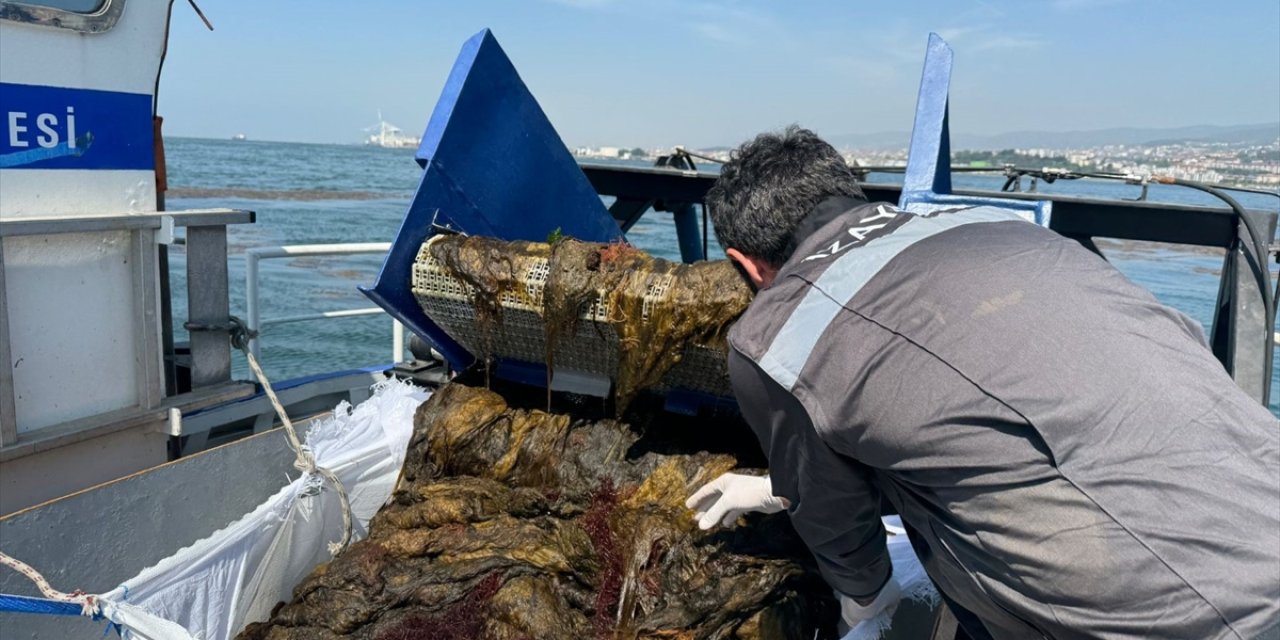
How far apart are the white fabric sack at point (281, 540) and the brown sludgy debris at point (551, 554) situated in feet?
0.47

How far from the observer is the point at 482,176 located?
3619 mm

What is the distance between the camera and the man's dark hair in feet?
6.26

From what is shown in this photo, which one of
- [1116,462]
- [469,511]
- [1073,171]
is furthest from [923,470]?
[1073,171]

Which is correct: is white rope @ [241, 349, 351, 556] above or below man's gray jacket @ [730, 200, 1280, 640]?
below

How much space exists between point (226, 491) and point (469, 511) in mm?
933

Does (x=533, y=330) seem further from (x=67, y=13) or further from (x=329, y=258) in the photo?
(x=329, y=258)

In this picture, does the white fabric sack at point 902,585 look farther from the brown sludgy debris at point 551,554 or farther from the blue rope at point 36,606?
the blue rope at point 36,606

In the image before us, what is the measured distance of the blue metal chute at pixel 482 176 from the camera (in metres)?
3.40

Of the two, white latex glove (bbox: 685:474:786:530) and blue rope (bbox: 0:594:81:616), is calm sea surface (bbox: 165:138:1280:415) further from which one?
blue rope (bbox: 0:594:81:616)

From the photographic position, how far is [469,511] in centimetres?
317

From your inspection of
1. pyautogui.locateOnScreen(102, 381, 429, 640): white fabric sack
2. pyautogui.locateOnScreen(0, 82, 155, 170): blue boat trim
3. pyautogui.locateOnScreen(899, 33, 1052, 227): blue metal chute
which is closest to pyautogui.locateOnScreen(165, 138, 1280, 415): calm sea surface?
pyautogui.locateOnScreen(899, 33, 1052, 227): blue metal chute

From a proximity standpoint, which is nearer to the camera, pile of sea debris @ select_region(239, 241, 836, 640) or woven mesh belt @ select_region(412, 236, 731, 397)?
pile of sea debris @ select_region(239, 241, 836, 640)

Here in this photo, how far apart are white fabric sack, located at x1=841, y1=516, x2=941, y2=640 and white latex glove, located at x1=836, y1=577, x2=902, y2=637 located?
0.01 metres

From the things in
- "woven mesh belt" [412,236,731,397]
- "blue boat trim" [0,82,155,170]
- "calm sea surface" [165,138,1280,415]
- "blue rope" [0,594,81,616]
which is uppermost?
"blue boat trim" [0,82,155,170]
